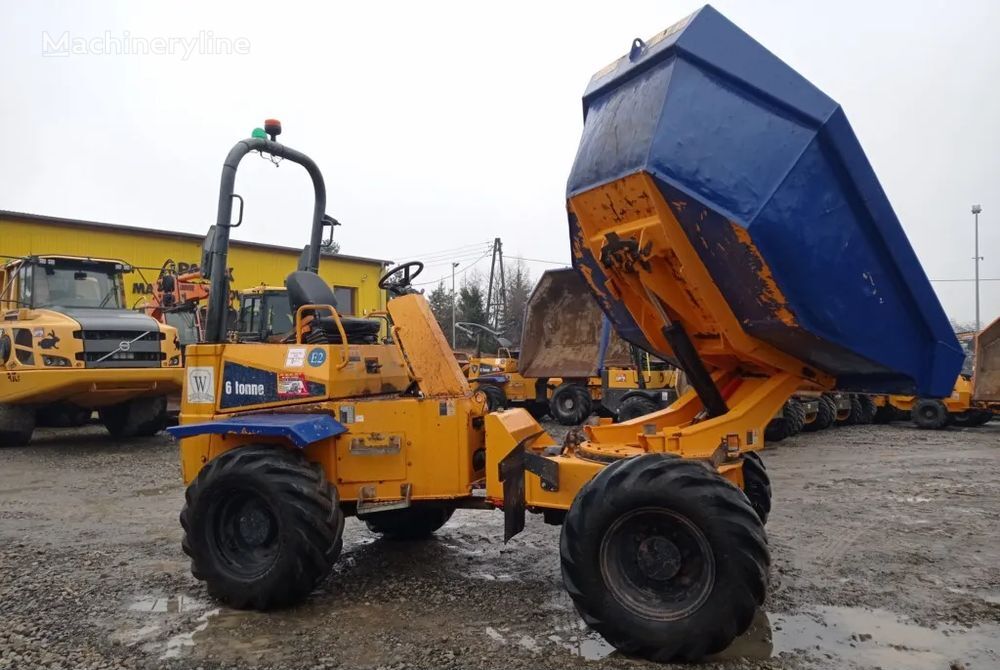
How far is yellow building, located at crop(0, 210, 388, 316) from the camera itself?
20500 millimetres

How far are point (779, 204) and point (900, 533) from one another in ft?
12.5

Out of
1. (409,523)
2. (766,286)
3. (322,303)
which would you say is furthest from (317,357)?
(766,286)

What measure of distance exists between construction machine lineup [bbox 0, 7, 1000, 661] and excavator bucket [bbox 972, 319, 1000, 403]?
8.86 metres

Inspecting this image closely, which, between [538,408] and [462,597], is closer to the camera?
[462,597]

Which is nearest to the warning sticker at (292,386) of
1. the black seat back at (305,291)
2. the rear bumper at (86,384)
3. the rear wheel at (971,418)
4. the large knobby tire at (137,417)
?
the black seat back at (305,291)

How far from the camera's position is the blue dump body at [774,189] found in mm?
3621

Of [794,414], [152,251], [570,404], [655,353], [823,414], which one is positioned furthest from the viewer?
[152,251]

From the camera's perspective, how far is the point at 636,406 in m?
12.2

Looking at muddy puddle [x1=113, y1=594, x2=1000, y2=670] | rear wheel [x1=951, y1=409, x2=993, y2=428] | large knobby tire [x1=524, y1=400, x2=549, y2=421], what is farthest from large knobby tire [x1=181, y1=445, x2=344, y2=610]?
rear wheel [x1=951, y1=409, x2=993, y2=428]

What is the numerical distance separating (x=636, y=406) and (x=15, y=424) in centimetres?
923

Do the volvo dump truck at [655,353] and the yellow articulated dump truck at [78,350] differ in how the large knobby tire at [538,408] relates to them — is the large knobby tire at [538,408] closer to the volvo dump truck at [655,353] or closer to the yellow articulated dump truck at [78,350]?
the yellow articulated dump truck at [78,350]

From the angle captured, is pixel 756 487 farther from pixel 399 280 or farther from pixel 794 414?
pixel 794 414

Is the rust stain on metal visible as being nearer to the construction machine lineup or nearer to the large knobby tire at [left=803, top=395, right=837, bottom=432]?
the construction machine lineup

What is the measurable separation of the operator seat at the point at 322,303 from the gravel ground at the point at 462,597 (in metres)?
1.60
